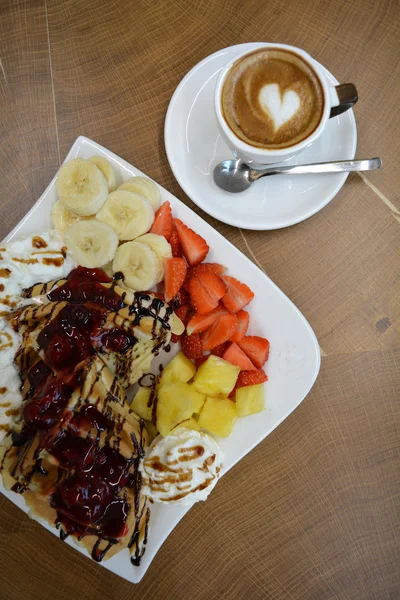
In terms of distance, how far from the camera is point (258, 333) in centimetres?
159

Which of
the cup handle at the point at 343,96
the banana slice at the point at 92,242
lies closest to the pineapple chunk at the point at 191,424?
the banana slice at the point at 92,242

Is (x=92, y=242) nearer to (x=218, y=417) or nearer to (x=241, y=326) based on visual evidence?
(x=241, y=326)

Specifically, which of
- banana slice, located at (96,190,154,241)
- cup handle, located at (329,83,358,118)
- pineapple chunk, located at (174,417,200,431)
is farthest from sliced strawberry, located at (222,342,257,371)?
cup handle, located at (329,83,358,118)

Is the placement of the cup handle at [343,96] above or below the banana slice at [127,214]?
above

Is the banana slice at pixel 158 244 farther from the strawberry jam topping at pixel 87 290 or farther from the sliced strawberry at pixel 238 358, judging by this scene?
the sliced strawberry at pixel 238 358

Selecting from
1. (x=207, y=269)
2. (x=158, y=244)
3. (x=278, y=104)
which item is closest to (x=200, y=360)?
(x=207, y=269)

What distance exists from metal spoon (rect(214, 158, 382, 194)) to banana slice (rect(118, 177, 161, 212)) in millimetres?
201

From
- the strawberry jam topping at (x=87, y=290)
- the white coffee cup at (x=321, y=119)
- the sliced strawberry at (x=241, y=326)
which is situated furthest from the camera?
the sliced strawberry at (x=241, y=326)

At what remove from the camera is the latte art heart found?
133cm

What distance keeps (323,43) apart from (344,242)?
70 centimetres

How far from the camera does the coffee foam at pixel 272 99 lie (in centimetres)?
133

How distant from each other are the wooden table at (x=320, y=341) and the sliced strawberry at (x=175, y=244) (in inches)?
7.3

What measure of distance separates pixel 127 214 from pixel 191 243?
223 millimetres

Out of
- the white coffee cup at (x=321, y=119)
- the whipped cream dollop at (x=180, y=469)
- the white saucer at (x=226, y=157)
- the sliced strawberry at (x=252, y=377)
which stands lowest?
the whipped cream dollop at (x=180, y=469)
